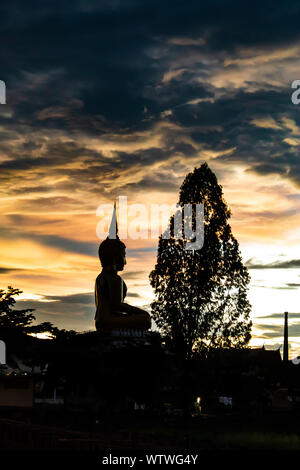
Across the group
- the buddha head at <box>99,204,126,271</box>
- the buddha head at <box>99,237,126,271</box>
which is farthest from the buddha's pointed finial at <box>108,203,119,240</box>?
the buddha head at <box>99,237,126,271</box>

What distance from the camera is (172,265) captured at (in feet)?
139

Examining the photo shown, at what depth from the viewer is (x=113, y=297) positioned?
2475 cm

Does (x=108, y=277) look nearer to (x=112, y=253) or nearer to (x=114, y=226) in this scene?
(x=112, y=253)

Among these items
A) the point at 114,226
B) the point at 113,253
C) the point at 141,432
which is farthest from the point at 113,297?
the point at 141,432

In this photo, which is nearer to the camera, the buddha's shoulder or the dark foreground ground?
the dark foreground ground

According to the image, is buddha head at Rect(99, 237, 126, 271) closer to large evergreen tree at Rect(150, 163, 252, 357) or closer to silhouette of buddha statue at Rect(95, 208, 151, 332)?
silhouette of buddha statue at Rect(95, 208, 151, 332)

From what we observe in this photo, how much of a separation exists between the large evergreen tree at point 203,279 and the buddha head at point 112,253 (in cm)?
1658

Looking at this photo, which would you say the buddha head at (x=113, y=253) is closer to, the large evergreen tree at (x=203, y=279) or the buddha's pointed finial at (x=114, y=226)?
the buddha's pointed finial at (x=114, y=226)

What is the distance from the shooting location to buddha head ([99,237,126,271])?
81.8 feet

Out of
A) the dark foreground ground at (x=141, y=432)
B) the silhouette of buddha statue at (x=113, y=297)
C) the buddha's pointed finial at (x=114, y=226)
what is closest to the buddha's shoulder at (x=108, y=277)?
the silhouette of buddha statue at (x=113, y=297)

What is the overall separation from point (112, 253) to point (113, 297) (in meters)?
1.47

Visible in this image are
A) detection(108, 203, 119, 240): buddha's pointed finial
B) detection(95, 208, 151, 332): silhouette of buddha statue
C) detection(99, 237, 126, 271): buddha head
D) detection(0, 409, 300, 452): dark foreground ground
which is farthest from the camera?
detection(108, 203, 119, 240): buddha's pointed finial

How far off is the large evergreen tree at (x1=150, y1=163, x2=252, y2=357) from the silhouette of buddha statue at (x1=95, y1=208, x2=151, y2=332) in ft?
53.9

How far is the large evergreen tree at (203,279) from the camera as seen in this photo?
1635 inches
